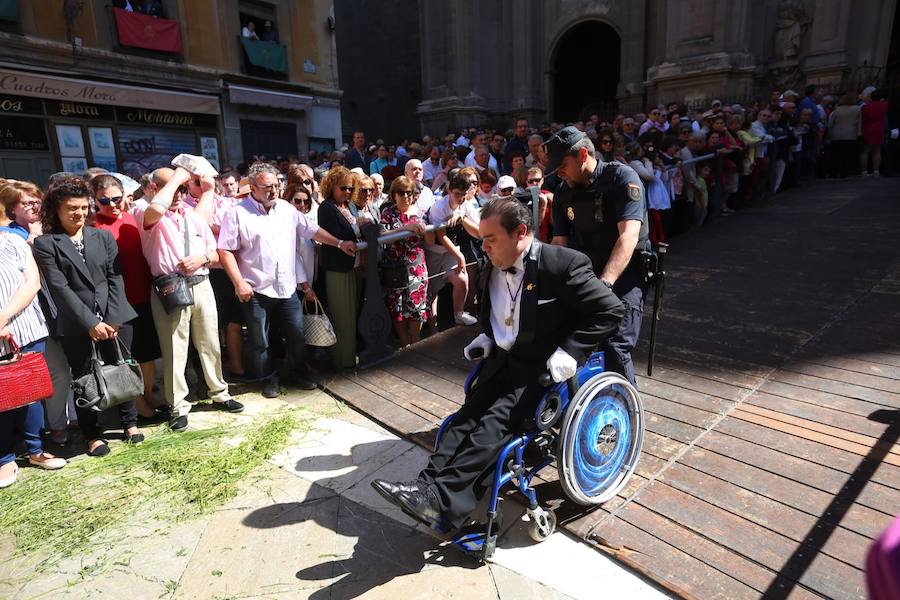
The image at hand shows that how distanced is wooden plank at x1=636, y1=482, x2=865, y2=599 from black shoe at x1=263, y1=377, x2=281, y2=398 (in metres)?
3.02

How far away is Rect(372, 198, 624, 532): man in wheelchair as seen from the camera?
2.54 meters

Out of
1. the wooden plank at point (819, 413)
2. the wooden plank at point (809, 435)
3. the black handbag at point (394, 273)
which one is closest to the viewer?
the wooden plank at point (809, 435)

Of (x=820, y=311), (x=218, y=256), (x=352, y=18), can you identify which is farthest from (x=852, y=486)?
(x=352, y=18)

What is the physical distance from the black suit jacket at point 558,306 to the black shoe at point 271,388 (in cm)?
259

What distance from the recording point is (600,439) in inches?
113

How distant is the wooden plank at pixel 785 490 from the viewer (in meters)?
2.61

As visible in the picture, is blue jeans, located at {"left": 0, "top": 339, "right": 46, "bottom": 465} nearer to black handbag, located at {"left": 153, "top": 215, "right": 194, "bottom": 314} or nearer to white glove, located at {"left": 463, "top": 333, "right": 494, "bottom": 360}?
→ black handbag, located at {"left": 153, "top": 215, "right": 194, "bottom": 314}

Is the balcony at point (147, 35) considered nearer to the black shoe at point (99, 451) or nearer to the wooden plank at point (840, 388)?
the black shoe at point (99, 451)

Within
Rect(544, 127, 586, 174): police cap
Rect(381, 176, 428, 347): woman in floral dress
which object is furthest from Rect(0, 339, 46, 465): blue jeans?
Rect(544, 127, 586, 174): police cap

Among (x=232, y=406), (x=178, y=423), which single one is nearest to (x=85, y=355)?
(x=178, y=423)

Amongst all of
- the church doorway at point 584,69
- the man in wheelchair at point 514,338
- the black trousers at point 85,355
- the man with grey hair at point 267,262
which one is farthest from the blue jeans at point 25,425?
the church doorway at point 584,69

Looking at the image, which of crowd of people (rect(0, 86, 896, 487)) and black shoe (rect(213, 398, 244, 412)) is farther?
black shoe (rect(213, 398, 244, 412))

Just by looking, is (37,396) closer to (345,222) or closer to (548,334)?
(345,222)

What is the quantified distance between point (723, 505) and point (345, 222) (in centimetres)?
355
